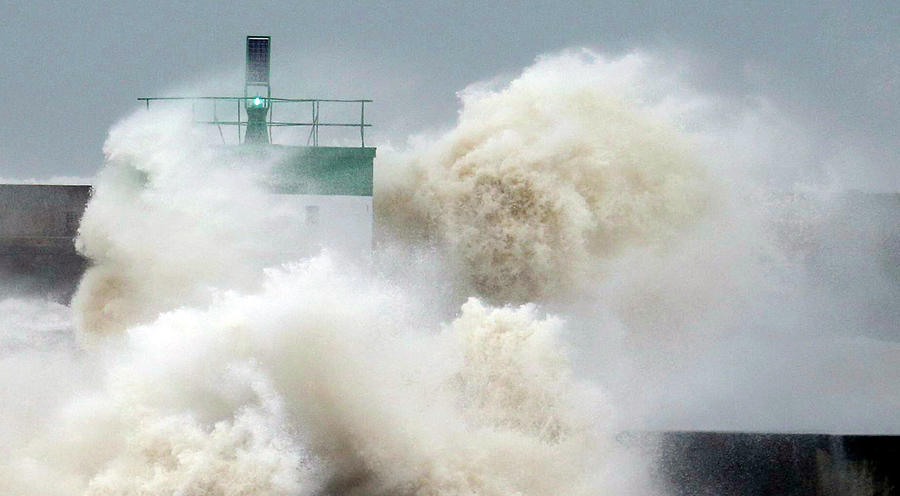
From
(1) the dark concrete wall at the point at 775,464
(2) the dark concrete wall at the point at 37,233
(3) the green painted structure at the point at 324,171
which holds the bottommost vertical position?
(1) the dark concrete wall at the point at 775,464

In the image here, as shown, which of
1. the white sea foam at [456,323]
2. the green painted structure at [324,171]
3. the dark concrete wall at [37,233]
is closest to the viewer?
the white sea foam at [456,323]

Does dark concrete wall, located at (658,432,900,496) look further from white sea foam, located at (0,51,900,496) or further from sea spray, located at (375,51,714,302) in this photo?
sea spray, located at (375,51,714,302)

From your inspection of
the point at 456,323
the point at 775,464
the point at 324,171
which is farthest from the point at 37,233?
the point at 775,464

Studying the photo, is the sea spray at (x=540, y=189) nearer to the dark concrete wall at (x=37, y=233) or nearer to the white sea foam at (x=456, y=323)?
the white sea foam at (x=456, y=323)

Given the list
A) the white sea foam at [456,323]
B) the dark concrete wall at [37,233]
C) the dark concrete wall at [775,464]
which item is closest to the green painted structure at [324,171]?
the white sea foam at [456,323]

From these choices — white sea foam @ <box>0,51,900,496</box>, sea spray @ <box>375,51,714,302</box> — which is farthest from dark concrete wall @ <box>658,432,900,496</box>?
sea spray @ <box>375,51,714,302</box>

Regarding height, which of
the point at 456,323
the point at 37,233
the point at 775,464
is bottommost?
the point at 775,464

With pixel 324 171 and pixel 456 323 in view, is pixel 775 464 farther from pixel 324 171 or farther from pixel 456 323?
pixel 324 171

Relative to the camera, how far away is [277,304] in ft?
27.9

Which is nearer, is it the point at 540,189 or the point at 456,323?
the point at 456,323

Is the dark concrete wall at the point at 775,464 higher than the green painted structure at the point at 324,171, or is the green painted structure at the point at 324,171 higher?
the green painted structure at the point at 324,171

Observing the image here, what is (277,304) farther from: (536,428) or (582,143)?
(582,143)

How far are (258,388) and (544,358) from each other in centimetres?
282

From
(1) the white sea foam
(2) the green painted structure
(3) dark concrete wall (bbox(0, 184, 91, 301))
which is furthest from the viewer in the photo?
(3) dark concrete wall (bbox(0, 184, 91, 301))
